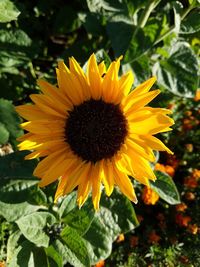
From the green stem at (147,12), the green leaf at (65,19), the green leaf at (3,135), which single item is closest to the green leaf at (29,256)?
the green leaf at (3,135)

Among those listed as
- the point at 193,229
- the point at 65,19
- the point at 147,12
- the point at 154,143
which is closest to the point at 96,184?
the point at 154,143

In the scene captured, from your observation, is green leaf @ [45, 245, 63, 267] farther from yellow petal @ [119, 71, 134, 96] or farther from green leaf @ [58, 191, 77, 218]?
yellow petal @ [119, 71, 134, 96]

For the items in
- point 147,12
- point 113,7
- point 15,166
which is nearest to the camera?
point 15,166

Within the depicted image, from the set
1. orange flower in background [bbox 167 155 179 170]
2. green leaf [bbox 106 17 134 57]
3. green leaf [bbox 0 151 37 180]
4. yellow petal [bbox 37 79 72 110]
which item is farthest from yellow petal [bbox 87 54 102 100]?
orange flower in background [bbox 167 155 179 170]

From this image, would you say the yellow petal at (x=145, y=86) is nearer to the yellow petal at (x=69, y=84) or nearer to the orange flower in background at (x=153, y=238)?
the yellow petal at (x=69, y=84)

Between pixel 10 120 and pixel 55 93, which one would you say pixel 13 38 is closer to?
pixel 10 120
